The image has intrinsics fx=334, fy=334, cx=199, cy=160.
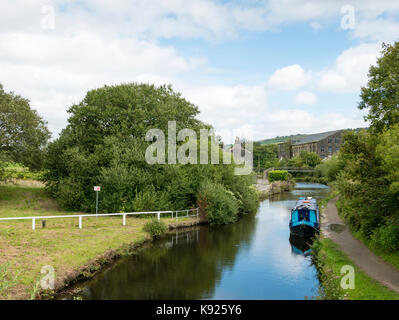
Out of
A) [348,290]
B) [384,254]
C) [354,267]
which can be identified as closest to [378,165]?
[384,254]

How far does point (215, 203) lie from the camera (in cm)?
2744

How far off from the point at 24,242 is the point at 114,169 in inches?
448

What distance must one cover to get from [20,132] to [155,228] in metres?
16.3

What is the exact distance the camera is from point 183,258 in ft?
60.8

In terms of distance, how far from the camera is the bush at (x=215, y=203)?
27.4 metres

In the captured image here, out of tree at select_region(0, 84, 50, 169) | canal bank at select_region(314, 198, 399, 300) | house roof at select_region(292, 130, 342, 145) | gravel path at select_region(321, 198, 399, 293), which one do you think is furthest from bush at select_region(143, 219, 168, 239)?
house roof at select_region(292, 130, 342, 145)

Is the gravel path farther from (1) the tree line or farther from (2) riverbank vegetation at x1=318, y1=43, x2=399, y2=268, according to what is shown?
(1) the tree line

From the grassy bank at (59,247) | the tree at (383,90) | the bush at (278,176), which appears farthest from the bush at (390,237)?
the bush at (278,176)

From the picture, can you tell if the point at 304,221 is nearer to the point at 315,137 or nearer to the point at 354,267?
the point at 354,267

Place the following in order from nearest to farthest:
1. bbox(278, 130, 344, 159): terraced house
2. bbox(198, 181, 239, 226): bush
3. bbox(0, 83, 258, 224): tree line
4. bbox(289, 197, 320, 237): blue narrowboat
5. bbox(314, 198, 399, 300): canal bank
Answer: bbox(314, 198, 399, 300): canal bank < bbox(289, 197, 320, 237): blue narrowboat < bbox(0, 83, 258, 224): tree line < bbox(198, 181, 239, 226): bush < bbox(278, 130, 344, 159): terraced house

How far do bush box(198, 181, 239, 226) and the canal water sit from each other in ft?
7.57

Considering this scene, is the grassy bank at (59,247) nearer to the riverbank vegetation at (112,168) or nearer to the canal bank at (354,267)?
the riverbank vegetation at (112,168)

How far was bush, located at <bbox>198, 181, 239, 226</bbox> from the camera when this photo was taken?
89.8 ft

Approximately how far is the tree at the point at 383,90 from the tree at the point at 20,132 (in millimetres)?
26172
